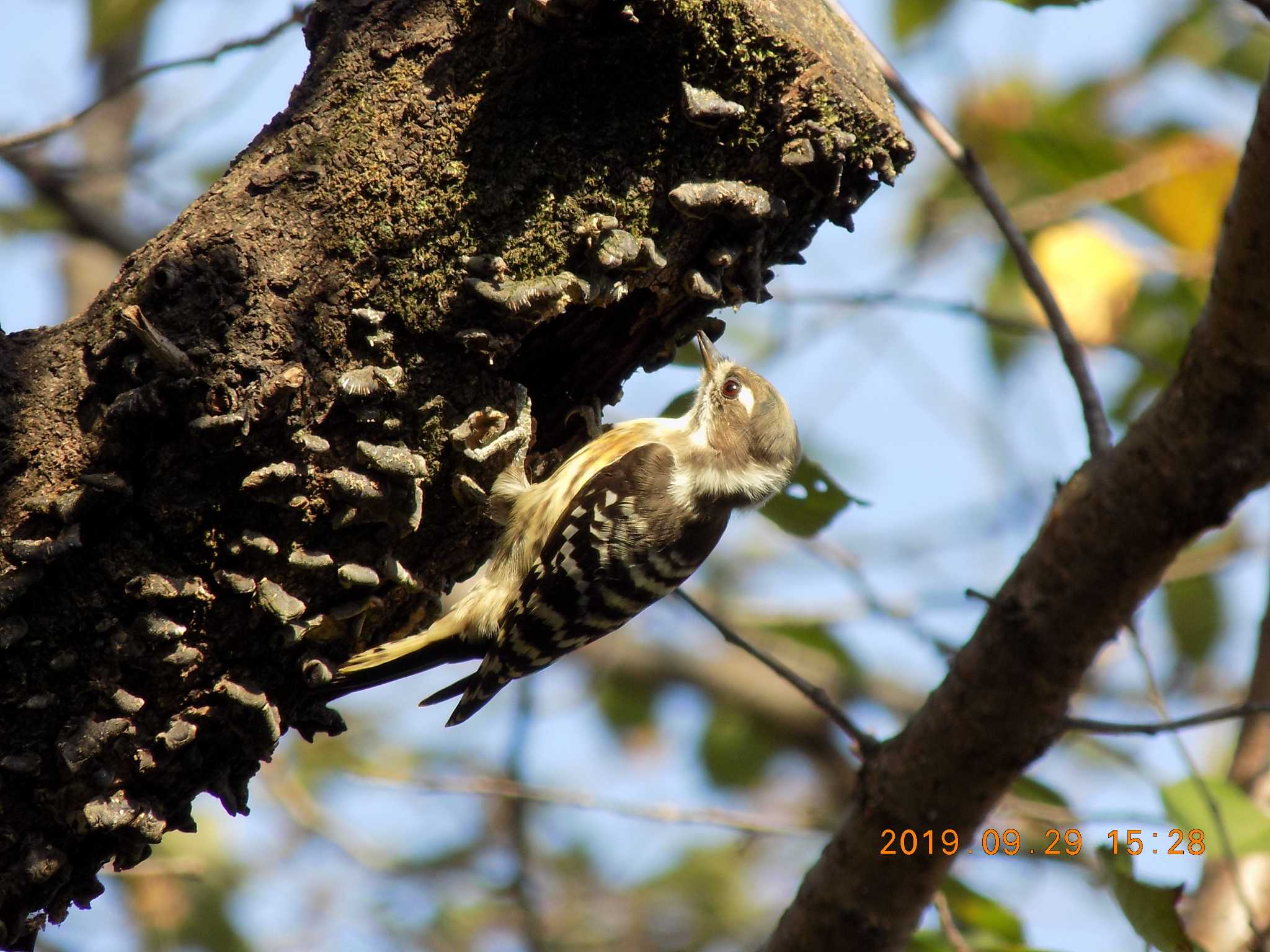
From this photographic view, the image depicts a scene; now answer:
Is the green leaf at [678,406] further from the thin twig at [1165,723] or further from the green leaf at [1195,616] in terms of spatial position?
the green leaf at [1195,616]

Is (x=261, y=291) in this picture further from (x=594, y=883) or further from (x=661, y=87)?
(x=594, y=883)

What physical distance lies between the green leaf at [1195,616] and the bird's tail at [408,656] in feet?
15.7

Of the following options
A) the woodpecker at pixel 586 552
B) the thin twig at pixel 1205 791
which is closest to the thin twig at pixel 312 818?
the woodpecker at pixel 586 552

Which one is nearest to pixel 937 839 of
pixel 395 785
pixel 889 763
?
pixel 889 763

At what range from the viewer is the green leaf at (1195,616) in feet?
23.9

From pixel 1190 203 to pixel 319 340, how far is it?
204 inches

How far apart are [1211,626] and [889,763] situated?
5.01 meters

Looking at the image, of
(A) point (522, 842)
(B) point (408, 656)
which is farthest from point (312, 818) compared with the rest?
(B) point (408, 656)

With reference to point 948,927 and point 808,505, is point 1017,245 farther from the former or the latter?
point 948,927

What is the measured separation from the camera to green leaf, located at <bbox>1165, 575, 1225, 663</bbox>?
7.27 m

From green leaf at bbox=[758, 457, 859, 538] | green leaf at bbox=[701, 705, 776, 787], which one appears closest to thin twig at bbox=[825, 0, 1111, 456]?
green leaf at bbox=[758, 457, 859, 538]

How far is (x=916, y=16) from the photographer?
6844 millimetres

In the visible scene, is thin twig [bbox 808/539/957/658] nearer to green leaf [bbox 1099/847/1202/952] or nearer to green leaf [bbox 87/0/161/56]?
green leaf [bbox 1099/847/1202/952]

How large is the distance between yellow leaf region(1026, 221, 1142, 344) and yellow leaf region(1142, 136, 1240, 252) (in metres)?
0.26
